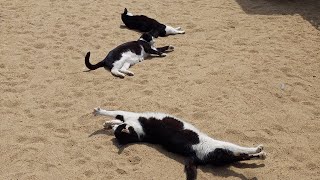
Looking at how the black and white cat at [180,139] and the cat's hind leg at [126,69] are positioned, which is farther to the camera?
the cat's hind leg at [126,69]

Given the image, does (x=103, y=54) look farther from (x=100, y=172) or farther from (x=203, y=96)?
(x=100, y=172)

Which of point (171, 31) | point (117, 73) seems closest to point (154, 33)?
point (171, 31)

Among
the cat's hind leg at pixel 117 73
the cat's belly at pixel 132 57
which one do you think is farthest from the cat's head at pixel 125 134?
the cat's belly at pixel 132 57

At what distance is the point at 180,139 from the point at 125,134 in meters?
0.62

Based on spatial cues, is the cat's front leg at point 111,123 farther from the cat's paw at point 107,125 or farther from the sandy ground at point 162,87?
the sandy ground at point 162,87

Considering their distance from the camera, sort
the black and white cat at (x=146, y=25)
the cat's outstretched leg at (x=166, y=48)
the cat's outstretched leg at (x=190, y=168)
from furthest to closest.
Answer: the black and white cat at (x=146, y=25) < the cat's outstretched leg at (x=166, y=48) < the cat's outstretched leg at (x=190, y=168)

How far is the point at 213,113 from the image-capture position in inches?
198

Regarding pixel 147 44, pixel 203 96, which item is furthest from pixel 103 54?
pixel 203 96

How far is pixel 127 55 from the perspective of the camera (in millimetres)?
6270

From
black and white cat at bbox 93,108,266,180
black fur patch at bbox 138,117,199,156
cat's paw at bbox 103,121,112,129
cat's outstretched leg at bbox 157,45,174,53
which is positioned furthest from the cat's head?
cat's outstretched leg at bbox 157,45,174,53

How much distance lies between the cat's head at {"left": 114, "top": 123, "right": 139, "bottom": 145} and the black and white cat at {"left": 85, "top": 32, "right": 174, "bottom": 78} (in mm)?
1674

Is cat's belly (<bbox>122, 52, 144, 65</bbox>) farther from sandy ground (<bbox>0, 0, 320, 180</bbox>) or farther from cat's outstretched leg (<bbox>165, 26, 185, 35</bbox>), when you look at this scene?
cat's outstretched leg (<bbox>165, 26, 185, 35</bbox>)

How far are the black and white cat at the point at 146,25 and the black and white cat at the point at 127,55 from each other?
66 centimetres

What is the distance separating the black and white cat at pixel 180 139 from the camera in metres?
4.00
